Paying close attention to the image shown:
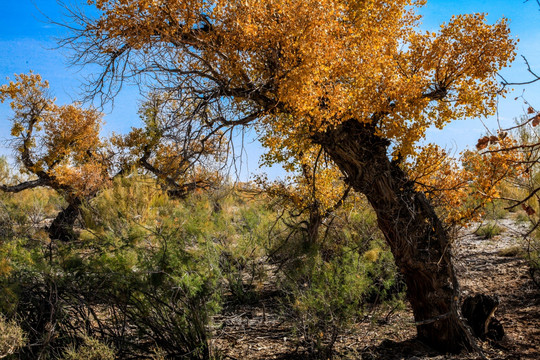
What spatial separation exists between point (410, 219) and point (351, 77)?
1.93m

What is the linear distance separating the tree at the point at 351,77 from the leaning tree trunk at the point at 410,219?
1cm

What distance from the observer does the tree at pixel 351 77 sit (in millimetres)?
4602

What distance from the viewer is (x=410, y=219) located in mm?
5273

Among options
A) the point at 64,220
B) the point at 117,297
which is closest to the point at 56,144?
the point at 64,220

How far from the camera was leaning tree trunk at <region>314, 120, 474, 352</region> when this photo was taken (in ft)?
17.4

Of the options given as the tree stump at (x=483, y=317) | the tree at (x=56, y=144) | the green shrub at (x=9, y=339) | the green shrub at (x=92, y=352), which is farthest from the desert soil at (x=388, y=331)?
the tree at (x=56, y=144)

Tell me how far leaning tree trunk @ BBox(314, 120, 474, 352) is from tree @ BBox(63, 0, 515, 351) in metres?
0.01

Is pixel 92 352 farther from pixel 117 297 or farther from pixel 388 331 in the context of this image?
pixel 388 331

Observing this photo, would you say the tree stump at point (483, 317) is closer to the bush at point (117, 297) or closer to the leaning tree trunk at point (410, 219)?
the leaning tree trunk at point (410, 219)

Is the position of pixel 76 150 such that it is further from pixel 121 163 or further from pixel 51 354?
pixel 51 354

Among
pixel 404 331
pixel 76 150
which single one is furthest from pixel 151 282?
pixel 76 150

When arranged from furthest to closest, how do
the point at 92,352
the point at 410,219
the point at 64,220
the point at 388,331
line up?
the point at 64,220 < the point at 388,331 < the point at 410,219 < the point at 92,352

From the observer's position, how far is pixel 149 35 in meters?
5.00

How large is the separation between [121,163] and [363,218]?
10.1 m
